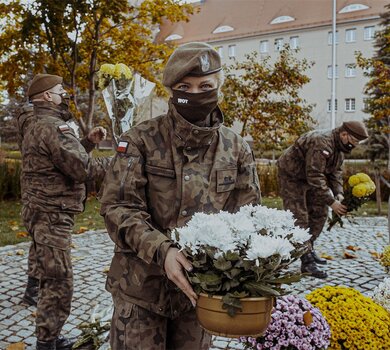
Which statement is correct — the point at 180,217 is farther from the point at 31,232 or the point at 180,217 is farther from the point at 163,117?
the point at 31,232

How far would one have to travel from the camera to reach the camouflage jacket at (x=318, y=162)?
6.27 m

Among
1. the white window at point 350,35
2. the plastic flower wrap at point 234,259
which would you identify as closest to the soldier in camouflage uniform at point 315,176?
the plastic flower wrap at point 234,259

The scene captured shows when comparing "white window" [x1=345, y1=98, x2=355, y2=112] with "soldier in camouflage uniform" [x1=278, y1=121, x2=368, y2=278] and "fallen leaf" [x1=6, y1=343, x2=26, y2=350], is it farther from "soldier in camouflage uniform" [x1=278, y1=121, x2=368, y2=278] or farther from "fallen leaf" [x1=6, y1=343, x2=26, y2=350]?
"fallen leaf" [x1=6, y1=343, x2=26, y2=350]

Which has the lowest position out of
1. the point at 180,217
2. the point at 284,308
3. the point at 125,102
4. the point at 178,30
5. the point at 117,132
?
the point at 284,308

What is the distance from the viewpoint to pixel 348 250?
8609 mm

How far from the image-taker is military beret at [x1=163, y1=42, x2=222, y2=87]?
218 centimetres

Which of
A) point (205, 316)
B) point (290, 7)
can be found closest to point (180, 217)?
point (205, 316)

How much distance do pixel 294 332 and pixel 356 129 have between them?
11.4 ft

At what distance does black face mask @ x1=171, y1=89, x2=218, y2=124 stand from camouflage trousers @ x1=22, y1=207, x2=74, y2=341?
2330 millimetres

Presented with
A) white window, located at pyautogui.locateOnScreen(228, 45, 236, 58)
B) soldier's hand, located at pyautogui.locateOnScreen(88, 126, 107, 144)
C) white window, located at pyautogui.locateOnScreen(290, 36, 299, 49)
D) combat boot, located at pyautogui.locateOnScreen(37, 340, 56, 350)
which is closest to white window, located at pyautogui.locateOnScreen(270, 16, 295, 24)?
white window, located at pyautogui.locateOnScreen(290, 36, 299, 49)

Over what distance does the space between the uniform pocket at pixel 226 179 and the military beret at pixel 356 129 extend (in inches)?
161

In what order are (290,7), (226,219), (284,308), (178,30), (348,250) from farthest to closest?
(178,30) → (290,7) → (348,250) → (284,308) → (226,219)

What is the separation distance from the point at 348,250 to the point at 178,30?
166 ft

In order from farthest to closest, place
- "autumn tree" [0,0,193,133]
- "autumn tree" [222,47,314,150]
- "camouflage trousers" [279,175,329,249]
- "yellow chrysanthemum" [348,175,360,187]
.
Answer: "autumn tree" [222,47,314,150], "autumn tree" [0,0,193,133], "camouflage trousers" [279,175,329,249], "yellow chrysanthemum" [348,175,360,187]
